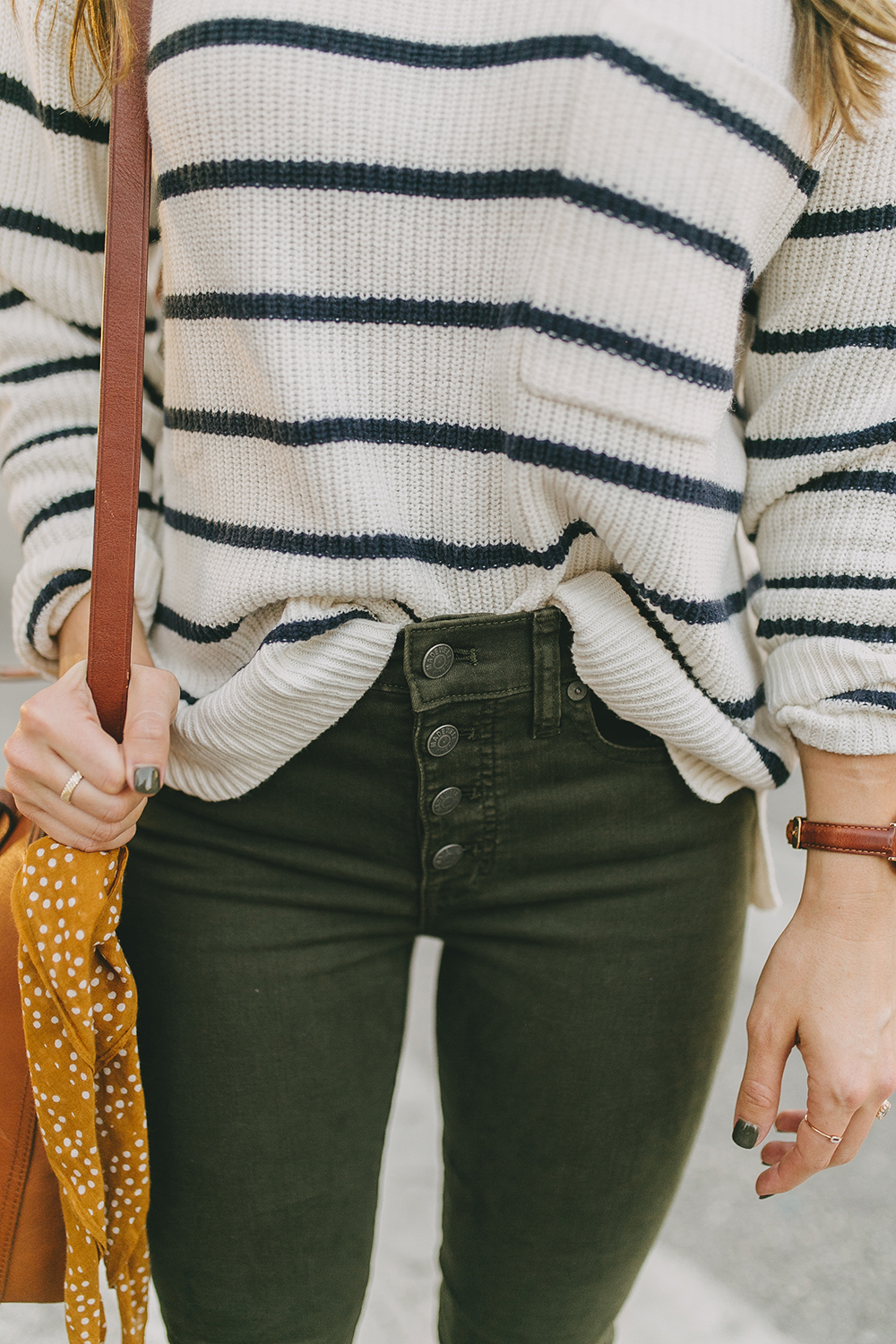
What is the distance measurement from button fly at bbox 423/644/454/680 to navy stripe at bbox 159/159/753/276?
0.27 meters

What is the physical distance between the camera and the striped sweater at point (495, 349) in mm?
552

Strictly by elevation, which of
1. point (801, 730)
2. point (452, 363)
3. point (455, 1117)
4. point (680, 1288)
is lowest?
point (680, 1288)

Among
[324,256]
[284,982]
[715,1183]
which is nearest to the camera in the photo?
[324,256]

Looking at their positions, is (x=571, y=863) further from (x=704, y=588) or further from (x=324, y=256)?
(x=324, y=256)

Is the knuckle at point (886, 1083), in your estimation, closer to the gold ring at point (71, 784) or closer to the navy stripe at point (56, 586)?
the gold ring at point (71, 784)

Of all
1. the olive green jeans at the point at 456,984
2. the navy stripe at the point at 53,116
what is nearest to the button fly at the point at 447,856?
the olive green jeans at the point at 456,984

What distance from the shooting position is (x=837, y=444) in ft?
2.05

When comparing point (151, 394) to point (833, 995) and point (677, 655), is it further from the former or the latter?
point (833, 995)

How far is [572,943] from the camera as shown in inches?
27.5

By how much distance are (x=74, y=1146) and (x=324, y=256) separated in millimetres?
592

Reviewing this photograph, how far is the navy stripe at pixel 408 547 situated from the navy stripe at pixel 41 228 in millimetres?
262

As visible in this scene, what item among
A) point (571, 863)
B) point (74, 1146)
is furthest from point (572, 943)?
point (74, 1146)

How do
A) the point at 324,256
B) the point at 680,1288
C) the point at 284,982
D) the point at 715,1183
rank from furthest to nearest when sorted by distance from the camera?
the point at 715,1183, the point at 680,1288, the point at 284,982, the point at 324,256

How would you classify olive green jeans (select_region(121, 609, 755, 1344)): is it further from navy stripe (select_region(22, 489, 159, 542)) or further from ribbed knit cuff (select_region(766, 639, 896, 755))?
navy stripe (select_region(22, 489, 159, 542))
